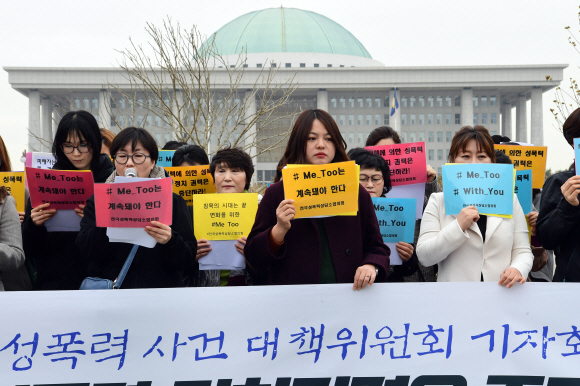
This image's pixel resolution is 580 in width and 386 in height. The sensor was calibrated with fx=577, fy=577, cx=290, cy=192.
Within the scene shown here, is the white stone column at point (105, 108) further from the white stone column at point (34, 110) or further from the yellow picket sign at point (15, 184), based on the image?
the white stone column at point (34, 110)

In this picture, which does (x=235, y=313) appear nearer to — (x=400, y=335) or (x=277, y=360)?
(x=277, y=360)

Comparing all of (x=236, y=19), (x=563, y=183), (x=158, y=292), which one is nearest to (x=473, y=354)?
(x=563, y=183)

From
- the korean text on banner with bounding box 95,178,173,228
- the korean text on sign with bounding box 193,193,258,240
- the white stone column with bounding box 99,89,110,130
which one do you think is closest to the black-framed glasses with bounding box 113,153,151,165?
the korean text on sign with bounding box 193,193,258,240

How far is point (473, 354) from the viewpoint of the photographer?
280 cm

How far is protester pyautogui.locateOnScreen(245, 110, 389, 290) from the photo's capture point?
277 centimetres

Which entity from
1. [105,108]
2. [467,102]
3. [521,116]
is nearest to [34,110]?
[105,108]

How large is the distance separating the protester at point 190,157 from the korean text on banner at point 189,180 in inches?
7.8

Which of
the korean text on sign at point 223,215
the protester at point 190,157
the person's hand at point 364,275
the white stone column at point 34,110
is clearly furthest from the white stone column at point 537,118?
the person's hand at point 364,275

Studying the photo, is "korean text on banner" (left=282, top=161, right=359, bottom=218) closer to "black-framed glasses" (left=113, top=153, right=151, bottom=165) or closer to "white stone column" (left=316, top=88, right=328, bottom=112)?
"black-framed glasses" (left=113, top=153, right=151, bottom=165)

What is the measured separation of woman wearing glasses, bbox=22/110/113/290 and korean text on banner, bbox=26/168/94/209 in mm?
52

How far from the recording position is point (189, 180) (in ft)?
14.1

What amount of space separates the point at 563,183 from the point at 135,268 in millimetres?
2408

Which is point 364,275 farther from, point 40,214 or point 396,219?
point 40,214

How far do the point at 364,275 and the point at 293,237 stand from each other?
391mm
